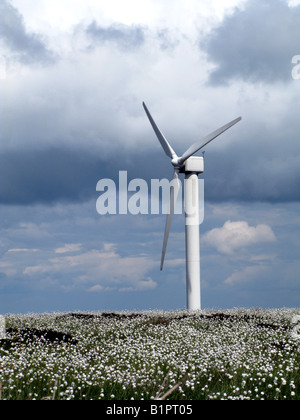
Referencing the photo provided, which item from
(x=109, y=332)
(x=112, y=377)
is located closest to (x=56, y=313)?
(x=109, y=332)

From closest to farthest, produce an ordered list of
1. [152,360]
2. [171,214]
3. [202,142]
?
[152,360], [171,214], [202,142]

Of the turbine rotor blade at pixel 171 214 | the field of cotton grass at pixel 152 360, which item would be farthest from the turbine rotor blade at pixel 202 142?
the field of cotton grass at pixel 152 360

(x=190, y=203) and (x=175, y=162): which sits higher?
(x=175, y=162)

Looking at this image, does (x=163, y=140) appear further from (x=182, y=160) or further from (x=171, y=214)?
(x=171, y=214)

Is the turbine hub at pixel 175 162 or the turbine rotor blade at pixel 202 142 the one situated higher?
the turbine rotor blade at pixel 202 142

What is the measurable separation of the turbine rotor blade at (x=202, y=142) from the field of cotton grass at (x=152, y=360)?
39.8ft

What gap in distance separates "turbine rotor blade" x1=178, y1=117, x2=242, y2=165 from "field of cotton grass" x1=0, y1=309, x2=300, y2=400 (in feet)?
39.8

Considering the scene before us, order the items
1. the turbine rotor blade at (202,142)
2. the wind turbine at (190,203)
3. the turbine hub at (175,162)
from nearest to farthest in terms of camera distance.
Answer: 1. the turbine rotor blade at (202,142)
2. the turbine hub at (175,162)
3. the wind turbine at (190,203)

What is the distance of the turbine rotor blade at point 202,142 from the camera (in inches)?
1387

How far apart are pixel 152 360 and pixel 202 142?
2224 centimetres

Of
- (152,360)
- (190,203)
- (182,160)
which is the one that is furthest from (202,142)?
(152,360)

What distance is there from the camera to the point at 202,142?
36.3 meters

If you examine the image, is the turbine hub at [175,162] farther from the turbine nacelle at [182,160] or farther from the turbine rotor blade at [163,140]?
the turbine rotor blade at [163,140]

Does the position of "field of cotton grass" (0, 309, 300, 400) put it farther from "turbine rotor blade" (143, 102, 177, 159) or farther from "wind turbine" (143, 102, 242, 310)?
"turbine rotor blade" (143, 102, 177, 159)
